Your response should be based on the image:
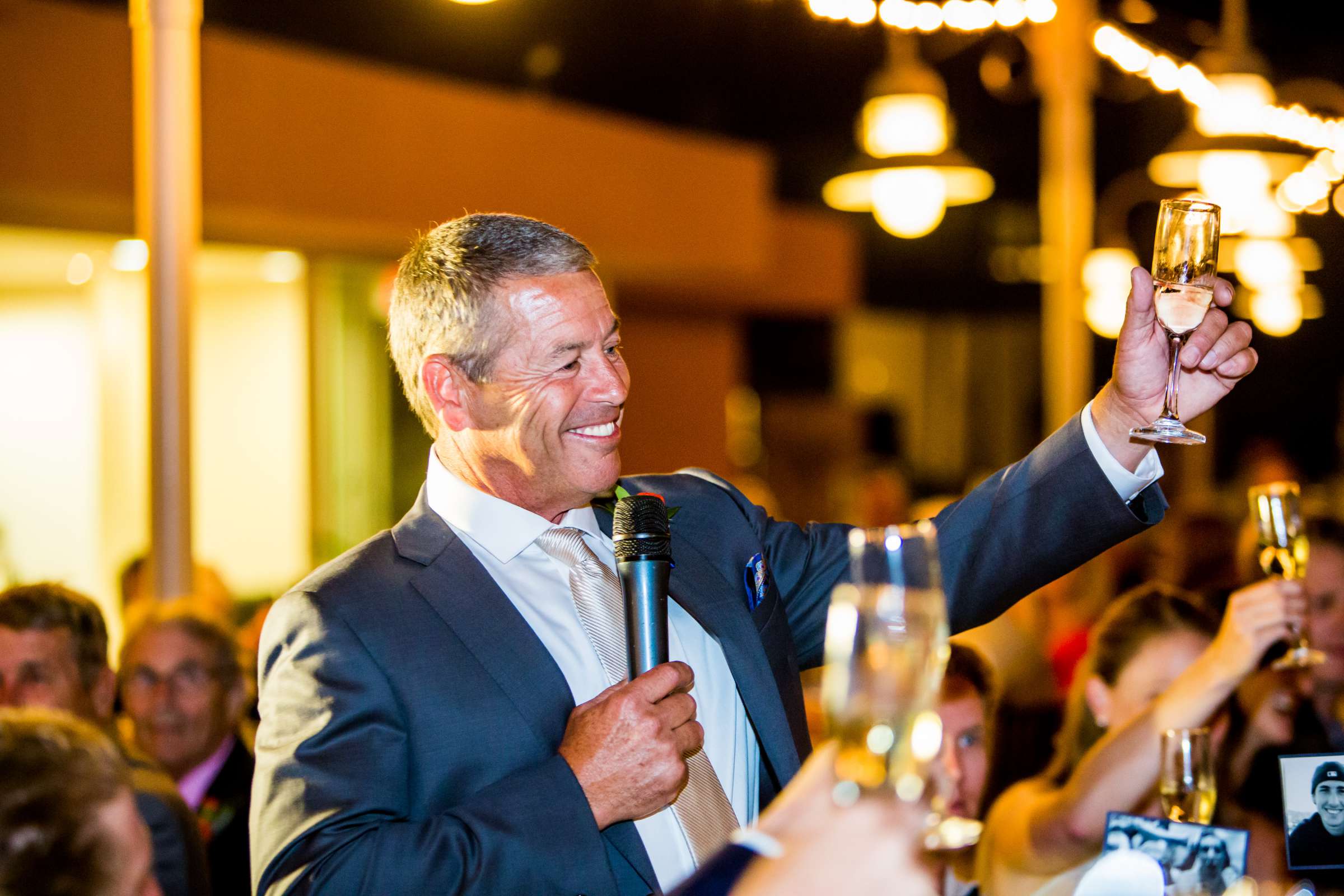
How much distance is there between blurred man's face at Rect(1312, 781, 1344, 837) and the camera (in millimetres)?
1876

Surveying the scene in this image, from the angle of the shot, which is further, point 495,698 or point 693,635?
point 693,635

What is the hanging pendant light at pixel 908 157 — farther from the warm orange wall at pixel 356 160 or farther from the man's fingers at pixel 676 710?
the man's fingers at pixel 676 710

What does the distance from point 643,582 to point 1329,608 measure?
2.55m

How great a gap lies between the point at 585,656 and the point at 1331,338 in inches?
735

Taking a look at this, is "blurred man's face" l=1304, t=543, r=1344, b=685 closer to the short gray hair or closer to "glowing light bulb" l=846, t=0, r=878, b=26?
the short gray hair

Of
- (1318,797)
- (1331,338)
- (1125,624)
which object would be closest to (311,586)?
(1318,797)

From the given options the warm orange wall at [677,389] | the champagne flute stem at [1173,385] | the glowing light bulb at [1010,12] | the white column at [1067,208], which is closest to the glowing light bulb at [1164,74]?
the white column at [1067,208]

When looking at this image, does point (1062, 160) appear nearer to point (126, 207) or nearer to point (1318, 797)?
point (126, 207)

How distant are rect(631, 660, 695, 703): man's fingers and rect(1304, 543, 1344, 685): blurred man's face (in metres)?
2.46

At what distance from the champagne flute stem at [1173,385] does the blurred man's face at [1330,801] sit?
54 cm

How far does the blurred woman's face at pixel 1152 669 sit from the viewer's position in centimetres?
275

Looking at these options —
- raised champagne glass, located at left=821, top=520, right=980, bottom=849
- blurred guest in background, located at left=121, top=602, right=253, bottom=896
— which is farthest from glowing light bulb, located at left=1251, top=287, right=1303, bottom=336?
raised champagne glass, located at left=821, top=520, right=980, bottom=849

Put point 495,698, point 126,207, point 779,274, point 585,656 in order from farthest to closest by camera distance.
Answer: point 779,274
point 126,207
point 585,656
point 495,698

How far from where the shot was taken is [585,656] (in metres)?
1.81
